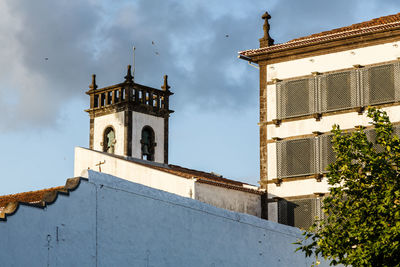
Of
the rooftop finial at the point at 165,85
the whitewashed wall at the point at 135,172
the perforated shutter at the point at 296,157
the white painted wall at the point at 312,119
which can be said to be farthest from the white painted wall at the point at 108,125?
the perforated shutter at the point at 296,157

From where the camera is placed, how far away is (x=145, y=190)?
22672 mm

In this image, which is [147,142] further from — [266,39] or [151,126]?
[266,39]

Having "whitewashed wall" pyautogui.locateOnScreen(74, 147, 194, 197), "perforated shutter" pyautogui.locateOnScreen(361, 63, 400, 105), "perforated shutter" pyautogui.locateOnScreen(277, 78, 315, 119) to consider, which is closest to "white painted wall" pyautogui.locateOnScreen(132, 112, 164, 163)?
"whitewashed wall" pyautogui.locateOnScreen(74, 147, 194, 197)

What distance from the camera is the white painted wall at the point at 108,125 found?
189ft

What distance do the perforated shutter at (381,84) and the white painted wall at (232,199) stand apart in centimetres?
568

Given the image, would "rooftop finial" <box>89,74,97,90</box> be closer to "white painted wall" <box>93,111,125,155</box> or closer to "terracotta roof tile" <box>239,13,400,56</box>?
"white painted wall" <box>93,111,125,155</box>

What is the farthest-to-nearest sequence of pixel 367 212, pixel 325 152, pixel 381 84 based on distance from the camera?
1. pixel 325 152
2. pixel 381 84
3. pixel 367 212

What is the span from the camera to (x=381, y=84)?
3219 cm

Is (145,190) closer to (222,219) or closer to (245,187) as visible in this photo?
(222,219)

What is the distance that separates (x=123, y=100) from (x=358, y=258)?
133 ft

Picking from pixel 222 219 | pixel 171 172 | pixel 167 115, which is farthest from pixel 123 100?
pixel 222 219

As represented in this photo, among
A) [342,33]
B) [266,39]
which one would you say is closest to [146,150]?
[266,39]

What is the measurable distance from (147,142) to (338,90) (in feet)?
90.6

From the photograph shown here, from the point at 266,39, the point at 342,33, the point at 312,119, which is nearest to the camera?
the point at 342,33
